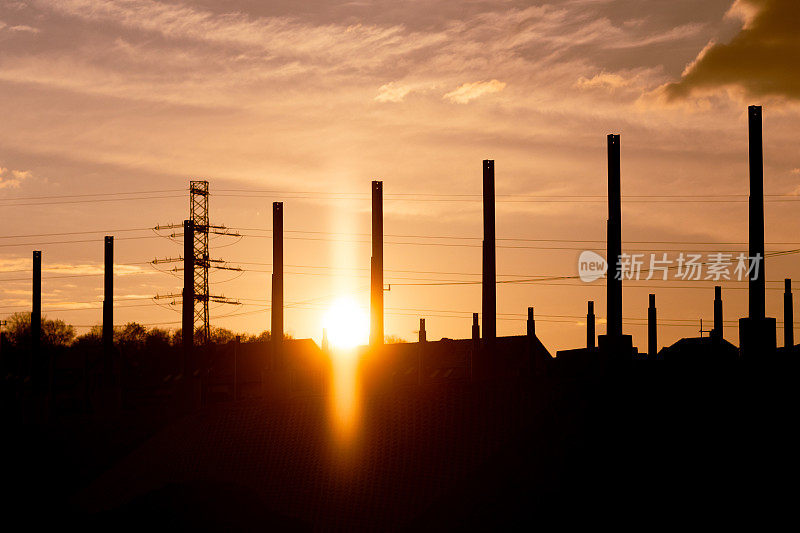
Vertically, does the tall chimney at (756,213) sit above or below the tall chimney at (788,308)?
above

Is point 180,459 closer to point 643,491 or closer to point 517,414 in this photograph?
point 517,414

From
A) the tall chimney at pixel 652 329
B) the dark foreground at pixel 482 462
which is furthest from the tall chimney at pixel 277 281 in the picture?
the tall chimney at pixel 652 329

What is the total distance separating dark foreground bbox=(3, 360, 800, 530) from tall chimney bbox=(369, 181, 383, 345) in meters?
7.39

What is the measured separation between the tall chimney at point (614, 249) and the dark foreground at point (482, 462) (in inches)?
89.4

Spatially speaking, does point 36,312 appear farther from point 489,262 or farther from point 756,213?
point 756,213

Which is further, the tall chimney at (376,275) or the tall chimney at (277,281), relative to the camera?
the tall chimney at (277,281)

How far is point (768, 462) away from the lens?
716 inches

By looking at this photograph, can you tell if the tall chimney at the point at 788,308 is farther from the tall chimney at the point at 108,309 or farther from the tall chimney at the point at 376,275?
the tall chimney at the point at 108,309

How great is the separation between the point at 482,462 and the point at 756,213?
1445 cm

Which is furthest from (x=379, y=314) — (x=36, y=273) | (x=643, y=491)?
(x=36, y=273)

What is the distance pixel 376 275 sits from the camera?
33.3m

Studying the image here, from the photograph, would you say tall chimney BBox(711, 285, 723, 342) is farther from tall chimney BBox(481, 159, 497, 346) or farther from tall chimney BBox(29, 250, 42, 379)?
tall chimney BBox(29, 250, 42, 379)

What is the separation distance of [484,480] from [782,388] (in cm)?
745

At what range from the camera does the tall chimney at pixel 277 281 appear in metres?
35.1
